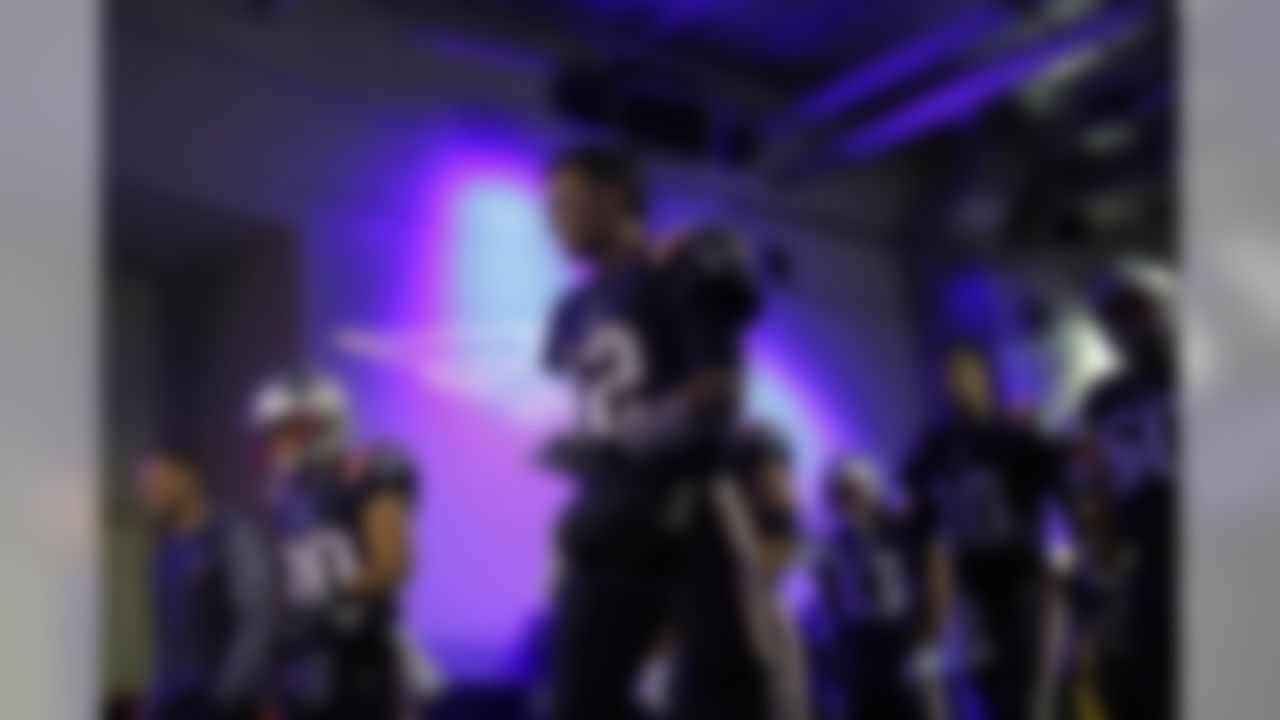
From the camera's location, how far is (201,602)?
1464 millimetres

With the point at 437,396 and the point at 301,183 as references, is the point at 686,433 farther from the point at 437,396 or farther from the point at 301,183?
the point at 301,183

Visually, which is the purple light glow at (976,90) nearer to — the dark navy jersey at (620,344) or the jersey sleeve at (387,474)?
the dark navy jersey at (620,344)

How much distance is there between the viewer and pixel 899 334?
1.65 metres

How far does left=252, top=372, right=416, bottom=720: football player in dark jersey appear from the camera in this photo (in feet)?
4.86

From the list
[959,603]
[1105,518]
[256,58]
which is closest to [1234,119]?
[1105,518]

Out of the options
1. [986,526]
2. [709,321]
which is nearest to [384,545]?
[709,321]

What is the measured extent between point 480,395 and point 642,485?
19cm

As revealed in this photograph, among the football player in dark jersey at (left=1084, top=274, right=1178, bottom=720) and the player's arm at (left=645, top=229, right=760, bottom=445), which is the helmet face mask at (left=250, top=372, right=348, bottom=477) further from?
the football player in dark jersey at (left=1084, top=274, right=1178, bottom=720)

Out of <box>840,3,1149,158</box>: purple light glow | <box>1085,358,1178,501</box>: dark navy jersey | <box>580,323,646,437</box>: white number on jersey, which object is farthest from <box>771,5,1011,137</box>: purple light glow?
<box>1085,358,1178,501</box>: dark navy jersey

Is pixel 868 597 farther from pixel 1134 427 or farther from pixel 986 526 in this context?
pixel 1134 427

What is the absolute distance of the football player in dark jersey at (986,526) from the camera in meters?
1.65

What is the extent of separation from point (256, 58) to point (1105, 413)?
950 mm

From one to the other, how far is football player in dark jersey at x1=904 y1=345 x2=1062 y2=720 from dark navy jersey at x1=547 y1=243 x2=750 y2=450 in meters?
0.30

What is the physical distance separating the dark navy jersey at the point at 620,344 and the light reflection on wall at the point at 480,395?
0.02 metres
